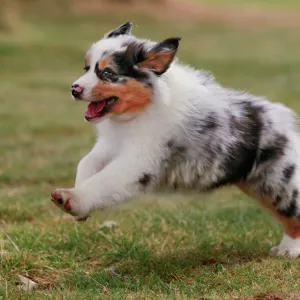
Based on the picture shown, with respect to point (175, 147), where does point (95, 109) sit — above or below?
above

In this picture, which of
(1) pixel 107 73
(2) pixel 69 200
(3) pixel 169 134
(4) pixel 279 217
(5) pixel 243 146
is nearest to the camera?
(2) pixel 69 200

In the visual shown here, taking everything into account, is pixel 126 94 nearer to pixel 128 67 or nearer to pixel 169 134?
pixel 128 67

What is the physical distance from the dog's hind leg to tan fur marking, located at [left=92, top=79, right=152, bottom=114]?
3.42 feet

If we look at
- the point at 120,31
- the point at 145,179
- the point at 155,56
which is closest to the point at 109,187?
the point at 145,179

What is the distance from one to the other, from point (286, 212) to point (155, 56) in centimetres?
148

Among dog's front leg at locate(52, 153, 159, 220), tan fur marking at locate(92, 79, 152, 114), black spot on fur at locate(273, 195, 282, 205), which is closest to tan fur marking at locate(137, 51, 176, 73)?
tan fur marking at locate(92, 79, 152, 114)

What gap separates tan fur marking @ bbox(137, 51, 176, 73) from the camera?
4445mm

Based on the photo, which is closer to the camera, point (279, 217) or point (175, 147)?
point (175, 147)

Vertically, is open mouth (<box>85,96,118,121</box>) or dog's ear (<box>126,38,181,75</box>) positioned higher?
dog's ear (<box>126,38,181,75</box>)

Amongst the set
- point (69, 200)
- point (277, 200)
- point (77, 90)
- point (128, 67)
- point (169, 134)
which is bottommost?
point (277, 200)

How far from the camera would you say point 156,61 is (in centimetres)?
447

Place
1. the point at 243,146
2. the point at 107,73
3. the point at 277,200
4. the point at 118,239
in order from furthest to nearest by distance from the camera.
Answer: the point at 118,239 < the point at 277,200 < the point at 243,146 < the point at 107,73

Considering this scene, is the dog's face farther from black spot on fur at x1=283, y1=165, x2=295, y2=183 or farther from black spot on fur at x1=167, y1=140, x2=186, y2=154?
black spot on fur at x1=283, y1=165, x2=295, y2=183

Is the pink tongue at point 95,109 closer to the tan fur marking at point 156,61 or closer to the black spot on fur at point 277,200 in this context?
the tan fur marking at point 156,61
